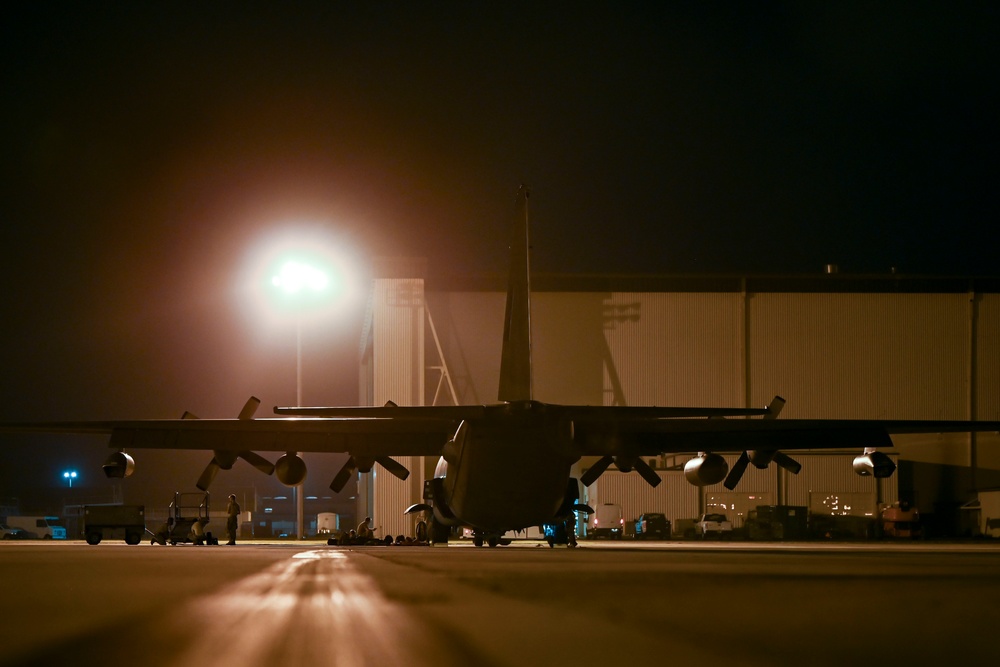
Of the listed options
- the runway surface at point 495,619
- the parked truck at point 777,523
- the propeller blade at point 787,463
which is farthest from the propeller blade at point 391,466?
the parked truck at point 777,523

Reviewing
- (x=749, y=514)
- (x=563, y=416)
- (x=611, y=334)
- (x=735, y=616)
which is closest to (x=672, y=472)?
→ (x=749, y=514)

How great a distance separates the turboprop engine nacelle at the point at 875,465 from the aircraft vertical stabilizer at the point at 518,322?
8059 mm

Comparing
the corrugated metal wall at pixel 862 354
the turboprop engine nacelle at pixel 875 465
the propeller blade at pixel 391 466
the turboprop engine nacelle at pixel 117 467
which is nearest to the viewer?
the turboprop engine nacelle at pixel 875 465

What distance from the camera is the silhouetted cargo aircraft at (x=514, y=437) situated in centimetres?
2041

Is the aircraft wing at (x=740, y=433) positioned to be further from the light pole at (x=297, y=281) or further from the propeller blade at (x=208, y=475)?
the light pole at (x=297, y=281)

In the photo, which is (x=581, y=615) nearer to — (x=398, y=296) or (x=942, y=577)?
(x=942, y=577)

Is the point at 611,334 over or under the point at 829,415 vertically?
over

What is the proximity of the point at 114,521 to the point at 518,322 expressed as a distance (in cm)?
2308

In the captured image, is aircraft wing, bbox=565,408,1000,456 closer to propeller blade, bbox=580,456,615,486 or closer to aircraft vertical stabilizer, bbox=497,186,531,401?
propeller blade, bbox=580,456,615,486

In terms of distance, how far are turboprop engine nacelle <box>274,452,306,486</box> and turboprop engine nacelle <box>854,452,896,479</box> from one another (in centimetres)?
1298

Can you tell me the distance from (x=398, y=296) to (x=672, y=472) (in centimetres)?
1534

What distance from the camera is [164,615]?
750cm

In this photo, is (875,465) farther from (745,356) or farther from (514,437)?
(745,356)

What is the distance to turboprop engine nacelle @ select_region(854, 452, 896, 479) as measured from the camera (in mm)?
22784
